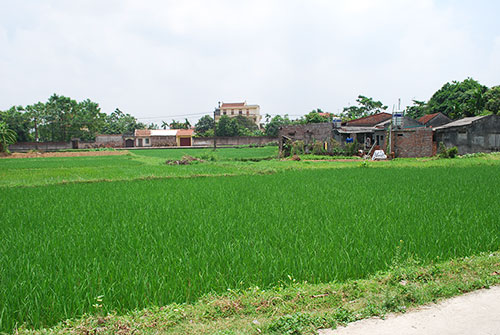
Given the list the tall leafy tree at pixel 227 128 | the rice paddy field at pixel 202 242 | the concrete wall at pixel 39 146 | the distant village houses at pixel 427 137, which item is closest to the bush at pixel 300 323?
the rice paddy field at pixel 202 242

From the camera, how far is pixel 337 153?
84.7ft

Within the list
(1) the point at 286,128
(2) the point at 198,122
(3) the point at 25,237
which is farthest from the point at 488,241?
(2) the point at 198,122

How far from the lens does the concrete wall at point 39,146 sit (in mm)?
41812

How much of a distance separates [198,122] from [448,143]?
44.8 m

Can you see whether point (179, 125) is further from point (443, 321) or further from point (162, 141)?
point (443, 321)

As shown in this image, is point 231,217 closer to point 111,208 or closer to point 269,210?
point 269,210

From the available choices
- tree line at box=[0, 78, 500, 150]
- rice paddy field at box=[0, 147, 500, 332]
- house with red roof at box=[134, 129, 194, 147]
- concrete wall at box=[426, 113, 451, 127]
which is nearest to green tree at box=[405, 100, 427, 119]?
tree line at box=[0, 78, 500, 150]

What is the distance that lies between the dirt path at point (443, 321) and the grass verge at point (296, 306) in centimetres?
8

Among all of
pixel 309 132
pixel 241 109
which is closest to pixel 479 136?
pixel 309 132

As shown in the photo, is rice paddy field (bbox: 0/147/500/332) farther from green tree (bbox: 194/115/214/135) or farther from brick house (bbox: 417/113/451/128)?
green tree (bbox: 194/115/214/135)

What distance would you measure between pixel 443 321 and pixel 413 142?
22.6 m

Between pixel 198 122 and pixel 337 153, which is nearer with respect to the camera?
pixel 337 153

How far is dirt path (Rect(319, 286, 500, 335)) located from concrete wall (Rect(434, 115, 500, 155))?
75.3 ft

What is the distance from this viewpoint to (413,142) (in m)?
22.6
